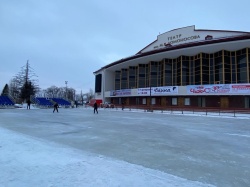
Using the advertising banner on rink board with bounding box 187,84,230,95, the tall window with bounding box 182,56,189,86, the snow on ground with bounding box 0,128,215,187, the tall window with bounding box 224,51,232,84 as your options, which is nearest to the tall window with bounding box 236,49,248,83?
the tall window with bounding box 224,51,232,84

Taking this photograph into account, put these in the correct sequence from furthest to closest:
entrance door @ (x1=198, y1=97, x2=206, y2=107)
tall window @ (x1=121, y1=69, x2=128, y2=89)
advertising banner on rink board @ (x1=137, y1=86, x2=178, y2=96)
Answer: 1. tall window @ (x1=121, y1=69, x2=128, y2=89)
2. advertising banner on rink board @ (x1=137, y1=86, x2=178, y2=96)
3. entrance door @ (x1=198, y1=97, x2=206, y2=107)

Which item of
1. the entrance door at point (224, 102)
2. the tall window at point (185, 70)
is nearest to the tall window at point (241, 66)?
the entrance door at point (224, 102)

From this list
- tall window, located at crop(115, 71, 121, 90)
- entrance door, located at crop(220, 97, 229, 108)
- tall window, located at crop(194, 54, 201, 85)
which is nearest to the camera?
entrance door, located at crop(220, 97, 229, 108)

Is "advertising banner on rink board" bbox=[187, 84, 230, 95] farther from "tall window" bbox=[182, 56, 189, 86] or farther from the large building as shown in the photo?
"tall window" bbox=[182, 56, 189, 86]

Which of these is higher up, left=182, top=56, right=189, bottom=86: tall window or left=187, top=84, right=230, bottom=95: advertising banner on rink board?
left=182, top=56, right=189, bottom=86: tall window

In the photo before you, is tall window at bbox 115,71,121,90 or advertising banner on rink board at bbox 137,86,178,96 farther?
tall window at bbox 115,71,121,90

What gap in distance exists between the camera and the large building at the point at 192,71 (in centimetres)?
3531

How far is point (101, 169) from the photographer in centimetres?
451

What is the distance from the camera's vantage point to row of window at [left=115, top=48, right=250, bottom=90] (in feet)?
122

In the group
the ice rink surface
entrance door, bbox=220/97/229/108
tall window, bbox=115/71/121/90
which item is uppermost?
tall window, bbox=115/71/121/90

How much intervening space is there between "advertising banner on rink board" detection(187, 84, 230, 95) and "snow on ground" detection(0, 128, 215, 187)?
1328 inches

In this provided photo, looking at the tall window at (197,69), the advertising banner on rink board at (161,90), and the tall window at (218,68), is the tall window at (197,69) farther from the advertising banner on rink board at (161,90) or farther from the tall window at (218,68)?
the advertising banner on rink board at (161,90)

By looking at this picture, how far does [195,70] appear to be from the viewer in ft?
135

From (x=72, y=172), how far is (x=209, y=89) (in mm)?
35707
